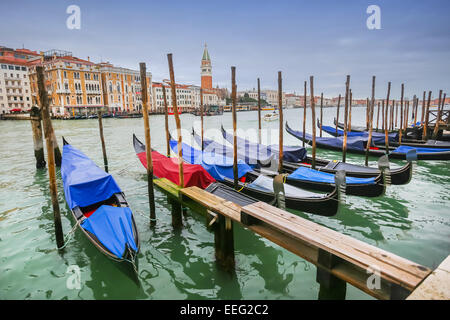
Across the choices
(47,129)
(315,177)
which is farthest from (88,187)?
(315,177)

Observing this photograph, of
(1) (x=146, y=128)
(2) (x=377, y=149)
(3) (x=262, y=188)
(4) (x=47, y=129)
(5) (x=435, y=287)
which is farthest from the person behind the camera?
(2) (x=377, y=149)

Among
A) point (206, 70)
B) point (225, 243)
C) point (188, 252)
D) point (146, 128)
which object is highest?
point (206, 70)

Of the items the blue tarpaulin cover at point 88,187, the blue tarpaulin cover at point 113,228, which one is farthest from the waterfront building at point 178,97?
the blue tarpaulin cover at point 113,228

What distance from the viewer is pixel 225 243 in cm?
332

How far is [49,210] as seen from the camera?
5430 mm

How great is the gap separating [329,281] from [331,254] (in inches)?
11.3

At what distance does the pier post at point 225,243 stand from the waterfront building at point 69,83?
4118cm

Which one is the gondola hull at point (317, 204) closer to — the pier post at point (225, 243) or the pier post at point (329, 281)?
the pier post at point (225, 243)

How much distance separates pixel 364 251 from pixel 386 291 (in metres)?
0.31

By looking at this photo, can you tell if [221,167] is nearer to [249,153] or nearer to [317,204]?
[249,153]

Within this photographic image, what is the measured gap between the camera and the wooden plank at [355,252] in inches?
71.6

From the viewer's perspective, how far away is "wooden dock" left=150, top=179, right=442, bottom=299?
73.3 inches

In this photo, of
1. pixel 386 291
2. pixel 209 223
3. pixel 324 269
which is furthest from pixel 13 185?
pixel 386 291
